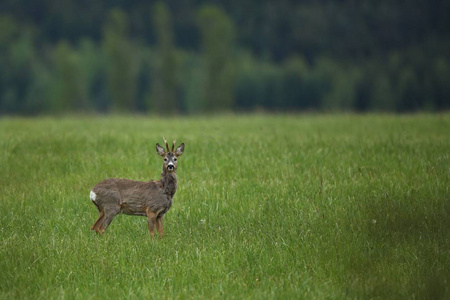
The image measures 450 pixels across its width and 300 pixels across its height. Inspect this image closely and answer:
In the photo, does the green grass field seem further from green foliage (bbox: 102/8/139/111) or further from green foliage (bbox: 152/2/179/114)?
green foliage (bbox: 152/2/179/114)

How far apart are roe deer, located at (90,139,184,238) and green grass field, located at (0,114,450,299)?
0.29 metres

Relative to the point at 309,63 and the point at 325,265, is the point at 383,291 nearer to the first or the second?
the point at 325,265

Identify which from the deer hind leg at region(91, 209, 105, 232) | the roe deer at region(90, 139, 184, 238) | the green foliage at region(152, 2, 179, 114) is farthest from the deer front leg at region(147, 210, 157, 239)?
the green foliage at region(152, 2, 179, 114)

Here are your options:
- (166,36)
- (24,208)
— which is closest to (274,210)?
(24,208)

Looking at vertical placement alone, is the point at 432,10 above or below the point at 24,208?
above

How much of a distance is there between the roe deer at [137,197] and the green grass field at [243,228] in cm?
29

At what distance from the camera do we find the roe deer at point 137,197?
8.18m

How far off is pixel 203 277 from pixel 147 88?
334ft

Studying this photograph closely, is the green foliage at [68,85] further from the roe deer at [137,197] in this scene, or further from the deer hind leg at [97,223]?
the roe deer at [137,197]

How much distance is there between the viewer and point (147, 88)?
4235 inches

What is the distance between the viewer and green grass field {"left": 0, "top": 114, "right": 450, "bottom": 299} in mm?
7207

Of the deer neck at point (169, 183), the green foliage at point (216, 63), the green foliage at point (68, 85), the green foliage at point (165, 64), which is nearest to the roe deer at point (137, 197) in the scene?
the deer neck at point (169, 183)

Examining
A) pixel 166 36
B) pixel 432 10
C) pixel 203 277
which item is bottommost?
pixel 203 277

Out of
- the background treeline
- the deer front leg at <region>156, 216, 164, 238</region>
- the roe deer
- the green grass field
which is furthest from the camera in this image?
the background treeline
